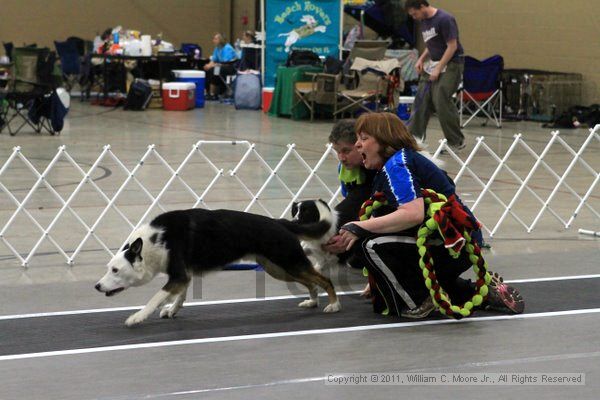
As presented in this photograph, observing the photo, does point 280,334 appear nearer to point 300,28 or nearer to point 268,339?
point 268,339

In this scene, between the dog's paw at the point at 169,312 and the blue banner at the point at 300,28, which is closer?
the dog's paw at the point at 169,312

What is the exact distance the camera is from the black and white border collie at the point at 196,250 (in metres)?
4.46

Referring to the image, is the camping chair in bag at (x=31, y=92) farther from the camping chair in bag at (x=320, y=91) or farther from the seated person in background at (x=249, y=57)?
the seated person in background at (x=249, y=57)

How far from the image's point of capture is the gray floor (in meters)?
3.71

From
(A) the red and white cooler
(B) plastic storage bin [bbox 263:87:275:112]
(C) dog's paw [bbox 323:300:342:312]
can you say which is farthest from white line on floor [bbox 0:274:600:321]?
(A) the red and white cooler

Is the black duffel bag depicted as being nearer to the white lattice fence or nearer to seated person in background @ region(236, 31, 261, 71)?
seated person in background @ region(236, 31, 261, 71)

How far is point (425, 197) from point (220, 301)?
3.91ft

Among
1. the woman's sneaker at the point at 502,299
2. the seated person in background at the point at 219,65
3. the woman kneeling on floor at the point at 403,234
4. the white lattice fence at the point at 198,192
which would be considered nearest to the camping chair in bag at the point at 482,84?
the white lattice fence at the point at 198,192

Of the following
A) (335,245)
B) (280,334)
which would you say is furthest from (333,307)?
(280,334)

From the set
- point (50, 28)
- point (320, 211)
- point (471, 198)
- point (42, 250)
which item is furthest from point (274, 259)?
point (50, 28)

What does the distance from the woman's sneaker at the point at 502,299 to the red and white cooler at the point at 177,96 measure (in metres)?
12.9

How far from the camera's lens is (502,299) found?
482 centimetres

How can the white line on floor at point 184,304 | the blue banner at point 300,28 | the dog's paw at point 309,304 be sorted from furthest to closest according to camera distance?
1. the blue banner at point 300,28
2. the dog's paw at point 309,304
3. the white line on floor at point 184,304

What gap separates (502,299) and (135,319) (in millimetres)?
1670
